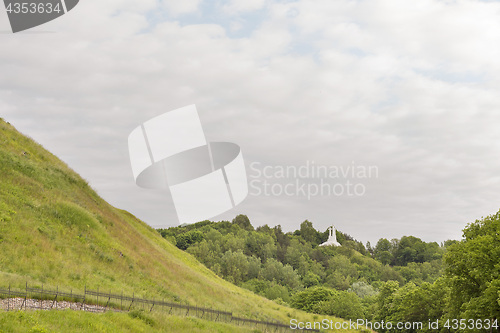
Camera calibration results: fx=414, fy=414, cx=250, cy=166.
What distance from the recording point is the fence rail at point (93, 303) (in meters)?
23.5

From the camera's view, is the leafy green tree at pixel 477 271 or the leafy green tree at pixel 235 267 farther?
the leafy green tree at pixel 235 267

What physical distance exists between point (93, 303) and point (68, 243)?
11097 mm

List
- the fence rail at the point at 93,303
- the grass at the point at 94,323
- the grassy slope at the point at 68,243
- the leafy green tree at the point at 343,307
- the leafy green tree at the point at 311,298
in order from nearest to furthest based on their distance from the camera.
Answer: the grass at the point at 94,323 < the fence rail at the point at 93,303 < the grassy slope at the point at 68,243 < the leafy green tree at the point at 343,307 < the leafy green tree at the point at 311,298

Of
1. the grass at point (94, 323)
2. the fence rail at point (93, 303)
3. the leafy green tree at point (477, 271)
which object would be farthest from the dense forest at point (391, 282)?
the grass at point (94, 323)

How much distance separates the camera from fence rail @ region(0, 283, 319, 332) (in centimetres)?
2348

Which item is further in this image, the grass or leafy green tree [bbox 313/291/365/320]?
leafy green tree [bbox 313/291/365/320]

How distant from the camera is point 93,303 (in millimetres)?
28141

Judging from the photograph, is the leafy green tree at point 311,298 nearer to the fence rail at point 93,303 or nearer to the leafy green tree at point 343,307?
the leafy green tree at point 343,307

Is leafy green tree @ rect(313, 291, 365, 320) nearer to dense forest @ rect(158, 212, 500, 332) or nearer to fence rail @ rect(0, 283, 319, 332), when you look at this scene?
dense forest @ rect(158, 212, 500, 332)

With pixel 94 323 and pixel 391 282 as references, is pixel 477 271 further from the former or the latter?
pixel 391 282

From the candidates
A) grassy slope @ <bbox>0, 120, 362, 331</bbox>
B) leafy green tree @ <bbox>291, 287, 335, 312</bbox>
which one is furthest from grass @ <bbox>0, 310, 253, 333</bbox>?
leafy green tree @ <bbox>291, 287, 335, 312</bbox>

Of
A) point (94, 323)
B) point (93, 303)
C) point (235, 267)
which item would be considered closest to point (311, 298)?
point (235, 267)

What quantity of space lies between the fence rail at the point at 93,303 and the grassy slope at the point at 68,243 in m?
1.72

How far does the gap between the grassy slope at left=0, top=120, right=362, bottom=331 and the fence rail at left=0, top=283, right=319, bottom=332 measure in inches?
67.9
